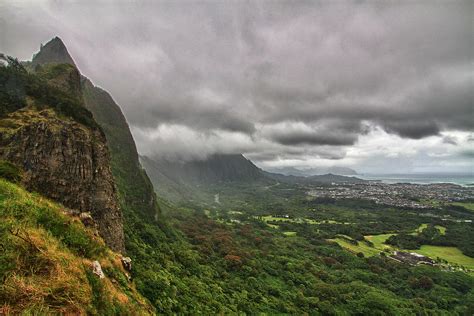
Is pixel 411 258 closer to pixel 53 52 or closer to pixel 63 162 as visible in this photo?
pixel 63 162

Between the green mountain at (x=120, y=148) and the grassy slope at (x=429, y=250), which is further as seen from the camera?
the grassy slope at (x=429, y=250)

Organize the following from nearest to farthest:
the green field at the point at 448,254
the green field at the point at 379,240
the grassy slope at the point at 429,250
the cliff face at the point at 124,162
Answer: the cliff face at the point at 124,162, the green field at the point at 448,254, the grassy slope at the point at 429,250, the green field at the point at 379,240

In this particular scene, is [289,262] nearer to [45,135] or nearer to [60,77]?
[45,135]

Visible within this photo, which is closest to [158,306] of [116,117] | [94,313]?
[94,313]

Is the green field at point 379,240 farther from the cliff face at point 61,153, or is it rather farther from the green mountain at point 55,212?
the green mountain at point 55,212

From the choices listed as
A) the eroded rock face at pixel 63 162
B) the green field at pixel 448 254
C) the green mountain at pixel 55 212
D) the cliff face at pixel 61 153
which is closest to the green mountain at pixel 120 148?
the cliff face at pixel 61 153

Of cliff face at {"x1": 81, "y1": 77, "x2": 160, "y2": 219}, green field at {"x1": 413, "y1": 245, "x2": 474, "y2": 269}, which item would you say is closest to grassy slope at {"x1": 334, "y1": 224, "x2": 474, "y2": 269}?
green field at {"x1": 413, "y1": 245, "x2": 474, "y2": 269}

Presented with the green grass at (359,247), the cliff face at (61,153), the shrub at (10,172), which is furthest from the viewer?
the green grass at (359,247)
